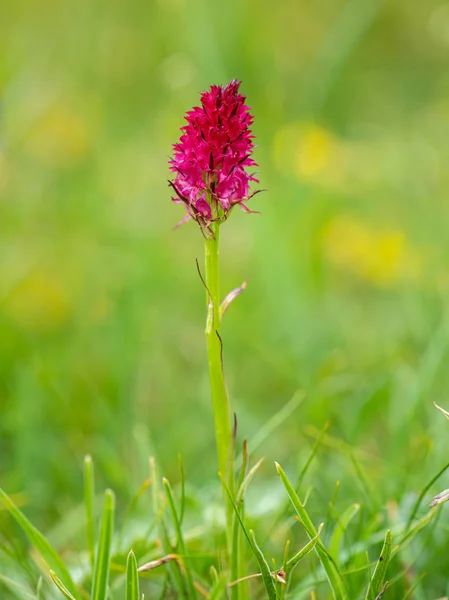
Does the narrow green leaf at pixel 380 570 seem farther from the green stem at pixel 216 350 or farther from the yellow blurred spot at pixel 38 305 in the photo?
the yellow blurred spot at pixel 38 305

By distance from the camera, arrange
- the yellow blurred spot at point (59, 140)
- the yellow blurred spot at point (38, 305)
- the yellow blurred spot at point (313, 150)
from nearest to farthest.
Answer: the yellow blurred spot at point (38, 305)
the yellow blurred spot at point (59, 140)
the yellow blurred spot at point (313, 150)

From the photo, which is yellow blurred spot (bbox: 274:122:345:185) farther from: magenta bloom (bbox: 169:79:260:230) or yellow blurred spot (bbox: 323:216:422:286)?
magenta bloom (bbox: 169:79:260:230)

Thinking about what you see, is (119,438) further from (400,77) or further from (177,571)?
(400,77)

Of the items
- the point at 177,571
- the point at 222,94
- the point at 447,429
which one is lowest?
the point at 177,571

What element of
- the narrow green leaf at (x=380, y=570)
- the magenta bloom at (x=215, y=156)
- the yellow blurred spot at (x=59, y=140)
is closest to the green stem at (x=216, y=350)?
the magenta bloom at (x=215, y=156)

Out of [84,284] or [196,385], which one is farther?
[84,284]

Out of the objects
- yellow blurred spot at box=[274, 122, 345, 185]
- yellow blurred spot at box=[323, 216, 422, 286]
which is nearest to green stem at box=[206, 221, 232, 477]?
yellow blurred spot at box=[323, 216, 422, 286]

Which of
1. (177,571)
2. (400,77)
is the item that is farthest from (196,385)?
(400,77)
